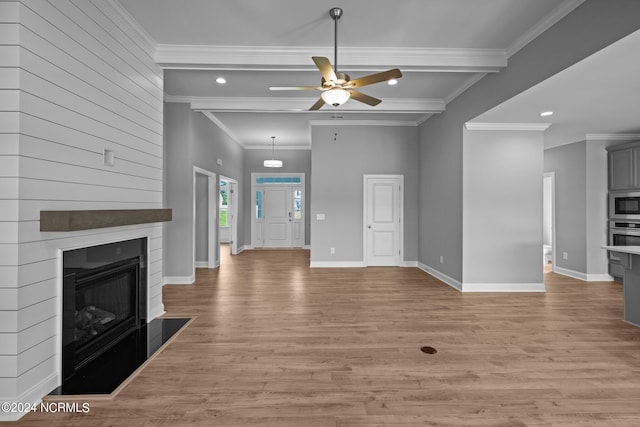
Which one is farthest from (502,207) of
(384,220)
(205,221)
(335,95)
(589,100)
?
(205,221)

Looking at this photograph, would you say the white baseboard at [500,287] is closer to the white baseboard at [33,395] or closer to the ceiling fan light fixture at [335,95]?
the ceiling fan light fixture at [335,95]

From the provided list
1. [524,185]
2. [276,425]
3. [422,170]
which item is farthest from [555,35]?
[276,425]

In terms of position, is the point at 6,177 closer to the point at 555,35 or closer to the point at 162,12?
the point at 162,12

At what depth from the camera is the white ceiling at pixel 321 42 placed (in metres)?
Result: 2.82

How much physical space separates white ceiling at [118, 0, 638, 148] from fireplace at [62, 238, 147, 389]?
2.21 m

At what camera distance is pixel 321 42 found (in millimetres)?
3391

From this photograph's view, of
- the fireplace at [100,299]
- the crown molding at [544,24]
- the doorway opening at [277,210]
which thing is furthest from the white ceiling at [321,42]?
the doorway opening at [277,210]

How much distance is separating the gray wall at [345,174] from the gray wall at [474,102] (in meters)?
0.70

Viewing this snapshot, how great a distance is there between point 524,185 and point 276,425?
183 inches

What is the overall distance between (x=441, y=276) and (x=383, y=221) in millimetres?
1661

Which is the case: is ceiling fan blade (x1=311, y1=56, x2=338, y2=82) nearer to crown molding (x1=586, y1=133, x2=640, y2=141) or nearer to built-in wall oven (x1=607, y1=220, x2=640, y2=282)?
crown molding (x1=586, y1=133, x2=640, y2=141)

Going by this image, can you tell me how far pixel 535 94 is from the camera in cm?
337

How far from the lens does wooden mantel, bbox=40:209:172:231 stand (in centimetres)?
195

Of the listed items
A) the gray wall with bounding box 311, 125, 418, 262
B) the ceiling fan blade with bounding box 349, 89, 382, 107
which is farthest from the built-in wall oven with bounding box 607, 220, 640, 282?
the ceiling fan blade with bounding box 349, 89, 382, 107
